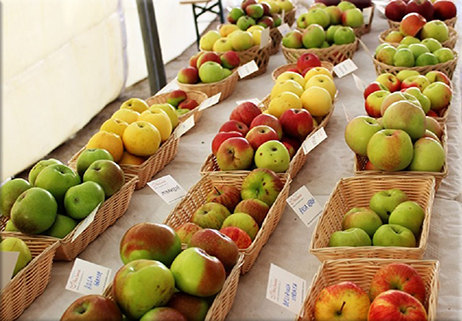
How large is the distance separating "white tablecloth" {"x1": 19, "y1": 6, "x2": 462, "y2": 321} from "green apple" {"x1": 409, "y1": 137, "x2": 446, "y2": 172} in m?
0.11

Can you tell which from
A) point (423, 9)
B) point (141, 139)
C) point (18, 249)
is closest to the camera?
point (18, 249)

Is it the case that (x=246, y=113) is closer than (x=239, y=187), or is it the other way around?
(x=239, y=187)

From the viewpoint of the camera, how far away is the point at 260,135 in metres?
1.50

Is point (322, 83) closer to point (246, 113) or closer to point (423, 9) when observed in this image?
point (246, 113)

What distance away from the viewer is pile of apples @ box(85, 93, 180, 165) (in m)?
1.54

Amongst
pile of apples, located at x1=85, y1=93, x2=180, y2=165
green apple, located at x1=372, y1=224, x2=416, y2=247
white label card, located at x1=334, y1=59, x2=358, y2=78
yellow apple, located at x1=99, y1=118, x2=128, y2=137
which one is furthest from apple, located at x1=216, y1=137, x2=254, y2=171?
white label card, located at x1=334, y1=59, x2=358, y2=78

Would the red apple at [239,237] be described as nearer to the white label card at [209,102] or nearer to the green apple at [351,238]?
the green apple at [351,238]

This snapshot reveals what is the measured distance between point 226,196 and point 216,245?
33cm

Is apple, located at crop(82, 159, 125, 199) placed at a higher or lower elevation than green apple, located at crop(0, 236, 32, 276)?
lower

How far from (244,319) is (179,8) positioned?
4318 millimetres

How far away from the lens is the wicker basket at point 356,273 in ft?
3.14

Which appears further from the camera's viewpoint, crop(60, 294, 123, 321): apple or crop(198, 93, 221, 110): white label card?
crop(198, 93, 221, 110): white label card

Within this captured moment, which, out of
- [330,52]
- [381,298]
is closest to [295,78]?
[330,52]

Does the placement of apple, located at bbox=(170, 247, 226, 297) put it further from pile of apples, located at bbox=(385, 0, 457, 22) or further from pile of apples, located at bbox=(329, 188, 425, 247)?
pile of apples, located at bbox=(385, 0, 457, 22)
